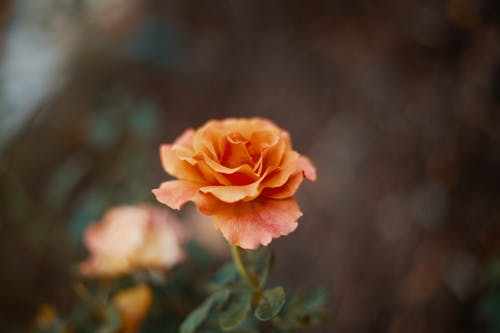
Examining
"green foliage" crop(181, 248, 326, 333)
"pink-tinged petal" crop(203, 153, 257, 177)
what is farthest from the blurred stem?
"pink-tinged petal" crop(203, 153, 257, 177)

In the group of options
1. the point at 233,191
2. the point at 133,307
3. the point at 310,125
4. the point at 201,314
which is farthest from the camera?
the point at 310,125

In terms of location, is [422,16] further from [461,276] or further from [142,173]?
[142,173]

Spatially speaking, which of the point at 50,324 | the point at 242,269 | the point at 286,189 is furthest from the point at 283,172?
the point at 50,324

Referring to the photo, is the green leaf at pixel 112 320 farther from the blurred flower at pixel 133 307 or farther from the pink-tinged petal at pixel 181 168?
the pink-tinged petal at pixel 181 168

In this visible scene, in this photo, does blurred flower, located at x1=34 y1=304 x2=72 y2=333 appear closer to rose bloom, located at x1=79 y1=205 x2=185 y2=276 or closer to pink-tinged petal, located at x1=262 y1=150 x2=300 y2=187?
rose bloom, located at x1=79 y1=205 x2=185 y2=276

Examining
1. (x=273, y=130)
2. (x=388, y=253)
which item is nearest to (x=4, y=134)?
(x=273, y=130)

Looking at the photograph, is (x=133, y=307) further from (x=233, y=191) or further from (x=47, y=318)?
(x=233, y=191)

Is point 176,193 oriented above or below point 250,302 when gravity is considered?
above

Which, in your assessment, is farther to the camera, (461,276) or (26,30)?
(26,30)
